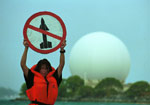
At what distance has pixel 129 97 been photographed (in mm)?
40281

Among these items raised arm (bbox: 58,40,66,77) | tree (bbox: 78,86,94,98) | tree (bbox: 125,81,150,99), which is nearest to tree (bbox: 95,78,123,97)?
tree (bbox: 78,86,94,98)

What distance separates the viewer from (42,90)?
4168 mm

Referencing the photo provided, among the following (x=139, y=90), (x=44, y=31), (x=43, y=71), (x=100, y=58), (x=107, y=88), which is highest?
(x=44, y=31)

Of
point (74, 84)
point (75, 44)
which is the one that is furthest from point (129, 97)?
point (75, 44)

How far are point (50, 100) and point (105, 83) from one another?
38.4 m

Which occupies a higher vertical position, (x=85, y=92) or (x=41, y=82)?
(x=41, y=82)

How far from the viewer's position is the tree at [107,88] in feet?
134

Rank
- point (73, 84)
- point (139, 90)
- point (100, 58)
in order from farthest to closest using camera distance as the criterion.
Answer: point (100, 58)
point (73, 84)
point (139, 90)

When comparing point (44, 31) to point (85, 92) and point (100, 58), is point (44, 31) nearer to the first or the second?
point (85, 92)

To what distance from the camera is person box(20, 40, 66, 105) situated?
4.18 metres

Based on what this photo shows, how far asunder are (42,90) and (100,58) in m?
45.2

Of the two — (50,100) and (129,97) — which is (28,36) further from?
(129,97)

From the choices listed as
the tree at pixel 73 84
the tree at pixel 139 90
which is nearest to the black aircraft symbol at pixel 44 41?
the tree at pixel 139 90

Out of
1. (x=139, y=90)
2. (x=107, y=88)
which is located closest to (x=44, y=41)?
(x=139, y=90)
